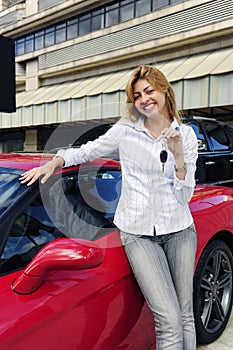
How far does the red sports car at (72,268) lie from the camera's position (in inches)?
58.0

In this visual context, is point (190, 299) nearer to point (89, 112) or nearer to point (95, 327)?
point (95, 327)

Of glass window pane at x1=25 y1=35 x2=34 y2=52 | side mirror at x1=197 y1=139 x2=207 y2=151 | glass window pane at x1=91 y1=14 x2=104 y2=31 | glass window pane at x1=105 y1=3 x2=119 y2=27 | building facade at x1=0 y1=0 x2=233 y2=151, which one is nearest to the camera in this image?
side mirror at x1=197 y1=139 x2=207 y2=151

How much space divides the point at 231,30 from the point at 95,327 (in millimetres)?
18678

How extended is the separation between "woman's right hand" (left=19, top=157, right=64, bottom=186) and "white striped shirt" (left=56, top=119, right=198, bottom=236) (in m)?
0.06

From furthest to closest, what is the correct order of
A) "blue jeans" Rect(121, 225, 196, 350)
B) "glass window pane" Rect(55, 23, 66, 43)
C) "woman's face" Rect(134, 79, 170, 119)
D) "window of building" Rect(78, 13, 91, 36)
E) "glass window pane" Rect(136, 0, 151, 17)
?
"glass window pane" Rect(55, 23, 66, 43), "window of building" Rect(78, 13, 91, 36), "glass window pane" Rect(136, 0, 151, 17), "woman's face" Rect(134, 79, 170, 119), "blue jeans" Rect(121, 225, 196, 350)

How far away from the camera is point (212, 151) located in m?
6.74

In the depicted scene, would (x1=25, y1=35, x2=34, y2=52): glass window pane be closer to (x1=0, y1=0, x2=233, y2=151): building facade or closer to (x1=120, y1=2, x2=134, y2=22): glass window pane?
(x1=0, y1=0, x2=233, y2=151): building facade

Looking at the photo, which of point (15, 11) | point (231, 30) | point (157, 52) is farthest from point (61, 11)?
point (231, 30)

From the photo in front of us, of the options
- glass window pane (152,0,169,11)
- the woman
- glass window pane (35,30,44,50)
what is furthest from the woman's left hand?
glass window pane (35,30,44,50)

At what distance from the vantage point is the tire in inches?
97.7

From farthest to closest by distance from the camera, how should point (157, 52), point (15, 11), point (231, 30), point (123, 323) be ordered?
point (15, 11), point (157, 52), point (231, 30), point (123, 323)

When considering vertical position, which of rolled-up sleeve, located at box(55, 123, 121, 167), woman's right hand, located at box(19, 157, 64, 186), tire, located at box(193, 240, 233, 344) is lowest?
tire, located at box(193, 240, 233, 344)

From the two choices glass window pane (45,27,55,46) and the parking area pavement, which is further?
glass window pane (45,27,55,46)

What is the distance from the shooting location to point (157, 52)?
2102cm
